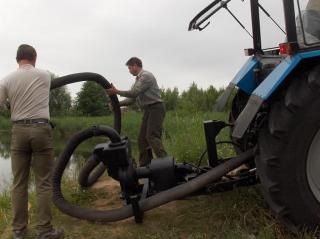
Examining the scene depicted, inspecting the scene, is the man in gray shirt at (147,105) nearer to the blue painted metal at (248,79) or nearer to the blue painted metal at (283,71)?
the blue painted metal at (248,79)

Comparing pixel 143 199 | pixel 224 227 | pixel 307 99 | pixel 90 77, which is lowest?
pixel 224 227

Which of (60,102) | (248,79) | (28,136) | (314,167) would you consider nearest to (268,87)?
(314,167)

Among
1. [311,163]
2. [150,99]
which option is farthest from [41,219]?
[150,99]

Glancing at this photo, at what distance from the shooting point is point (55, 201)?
4625 millimetres

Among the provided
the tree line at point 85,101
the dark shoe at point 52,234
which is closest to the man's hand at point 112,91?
the dark shoe at point 52,234

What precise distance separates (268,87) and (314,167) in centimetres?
69

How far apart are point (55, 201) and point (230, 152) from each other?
9.23 ft

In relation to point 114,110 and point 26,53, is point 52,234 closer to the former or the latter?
point 26,53

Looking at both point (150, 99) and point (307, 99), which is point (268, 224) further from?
point (150, 99)

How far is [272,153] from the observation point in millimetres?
3449

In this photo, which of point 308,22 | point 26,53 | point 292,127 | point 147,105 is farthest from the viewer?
point 147,105

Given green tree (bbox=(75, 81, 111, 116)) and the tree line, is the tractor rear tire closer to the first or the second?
the tree line

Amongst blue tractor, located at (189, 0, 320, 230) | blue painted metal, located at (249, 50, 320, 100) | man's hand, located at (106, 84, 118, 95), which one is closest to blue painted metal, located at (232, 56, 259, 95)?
blue tractor, located at (189, 0, 320, 230)

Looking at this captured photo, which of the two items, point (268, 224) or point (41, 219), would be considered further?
point (41, 219)
